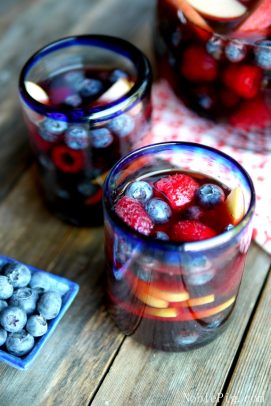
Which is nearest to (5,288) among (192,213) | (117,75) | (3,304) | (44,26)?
(3,304)

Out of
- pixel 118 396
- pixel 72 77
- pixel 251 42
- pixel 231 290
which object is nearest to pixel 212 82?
pixel 251 42

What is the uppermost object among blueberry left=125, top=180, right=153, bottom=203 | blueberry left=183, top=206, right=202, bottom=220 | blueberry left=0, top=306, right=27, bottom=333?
blueberry left=125, top=180, right=153, bottom=203

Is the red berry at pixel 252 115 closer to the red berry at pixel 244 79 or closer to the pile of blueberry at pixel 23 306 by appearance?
the red berry at pixel 244 79

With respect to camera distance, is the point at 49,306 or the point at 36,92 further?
the point at 36,92

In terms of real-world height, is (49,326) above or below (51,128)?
below

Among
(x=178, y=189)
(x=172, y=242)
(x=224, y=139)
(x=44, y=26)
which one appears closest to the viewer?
(x=172, y=242)

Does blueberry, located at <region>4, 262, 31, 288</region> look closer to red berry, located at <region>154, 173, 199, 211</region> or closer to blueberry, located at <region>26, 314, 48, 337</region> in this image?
blueberry, located at <region>26, 314, 48, 337</region>

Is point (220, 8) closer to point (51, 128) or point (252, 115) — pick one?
point (252, 115)

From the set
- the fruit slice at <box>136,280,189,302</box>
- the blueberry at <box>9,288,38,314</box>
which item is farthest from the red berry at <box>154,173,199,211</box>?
the blueberry at <box>9,288,38,314</box>
